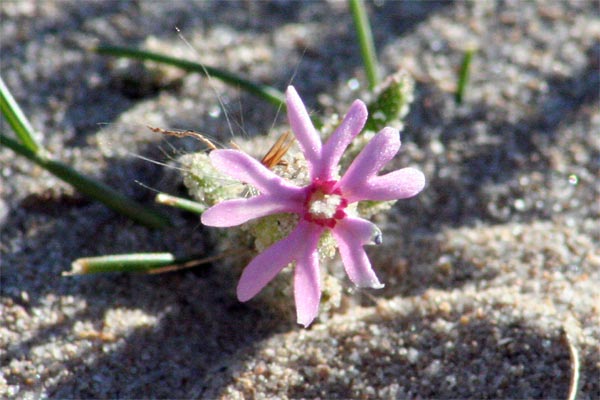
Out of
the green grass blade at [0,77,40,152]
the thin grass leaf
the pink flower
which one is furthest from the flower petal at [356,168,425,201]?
the green grass blade at [0,77,40,152]

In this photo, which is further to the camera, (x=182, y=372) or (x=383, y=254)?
(x=383, y=254)

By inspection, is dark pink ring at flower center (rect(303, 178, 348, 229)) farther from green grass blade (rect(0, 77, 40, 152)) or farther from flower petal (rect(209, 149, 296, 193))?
green grass blade (rect(0, 77, 40, 152))

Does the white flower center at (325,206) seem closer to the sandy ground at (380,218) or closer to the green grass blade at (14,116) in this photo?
the sandy ground at (380,218)

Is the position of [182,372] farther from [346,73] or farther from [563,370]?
[346,73]

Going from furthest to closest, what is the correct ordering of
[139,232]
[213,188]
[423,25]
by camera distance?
1. [423,25]
2. [139,232]
3. [213,188]

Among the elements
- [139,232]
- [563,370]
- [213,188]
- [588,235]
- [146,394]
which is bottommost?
[563,370]

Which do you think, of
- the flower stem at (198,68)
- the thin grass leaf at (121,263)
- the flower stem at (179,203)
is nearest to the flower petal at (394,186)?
the flower stem at (179,203)

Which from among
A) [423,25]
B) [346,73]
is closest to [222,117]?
[346,73]

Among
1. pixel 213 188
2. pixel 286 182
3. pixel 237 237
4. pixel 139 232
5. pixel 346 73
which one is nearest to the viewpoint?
pixel 286 182
